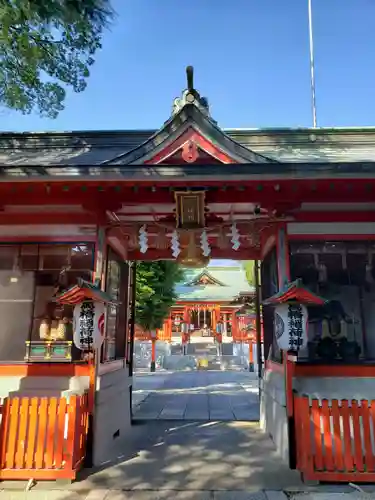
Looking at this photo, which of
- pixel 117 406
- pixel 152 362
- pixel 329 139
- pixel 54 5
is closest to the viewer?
pixel 54 5

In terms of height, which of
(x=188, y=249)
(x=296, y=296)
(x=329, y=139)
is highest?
(x=329, y=139)

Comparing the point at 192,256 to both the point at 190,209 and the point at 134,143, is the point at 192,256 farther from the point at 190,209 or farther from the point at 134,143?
the point at 134,143

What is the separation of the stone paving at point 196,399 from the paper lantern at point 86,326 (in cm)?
424

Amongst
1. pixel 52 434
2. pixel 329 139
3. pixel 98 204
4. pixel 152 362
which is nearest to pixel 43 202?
pixel 98 204

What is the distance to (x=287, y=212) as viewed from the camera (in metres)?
6.16

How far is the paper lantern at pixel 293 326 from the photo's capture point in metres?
5.18

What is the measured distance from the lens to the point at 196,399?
37.6 ft

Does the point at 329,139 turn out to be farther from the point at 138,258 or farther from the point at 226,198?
the point at 138,258

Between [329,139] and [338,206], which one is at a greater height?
[329,139]

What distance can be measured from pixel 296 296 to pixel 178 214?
2247 mm

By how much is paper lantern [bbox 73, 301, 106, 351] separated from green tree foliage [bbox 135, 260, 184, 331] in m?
11.7

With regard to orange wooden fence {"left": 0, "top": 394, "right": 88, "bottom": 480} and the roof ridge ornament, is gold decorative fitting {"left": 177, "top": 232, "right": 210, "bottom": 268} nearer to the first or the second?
the roof ridge ornament

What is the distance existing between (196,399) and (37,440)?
7547 mm

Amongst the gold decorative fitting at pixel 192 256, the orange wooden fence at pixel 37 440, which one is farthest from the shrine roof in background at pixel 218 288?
the orange wooden fence at pixel 37 440
